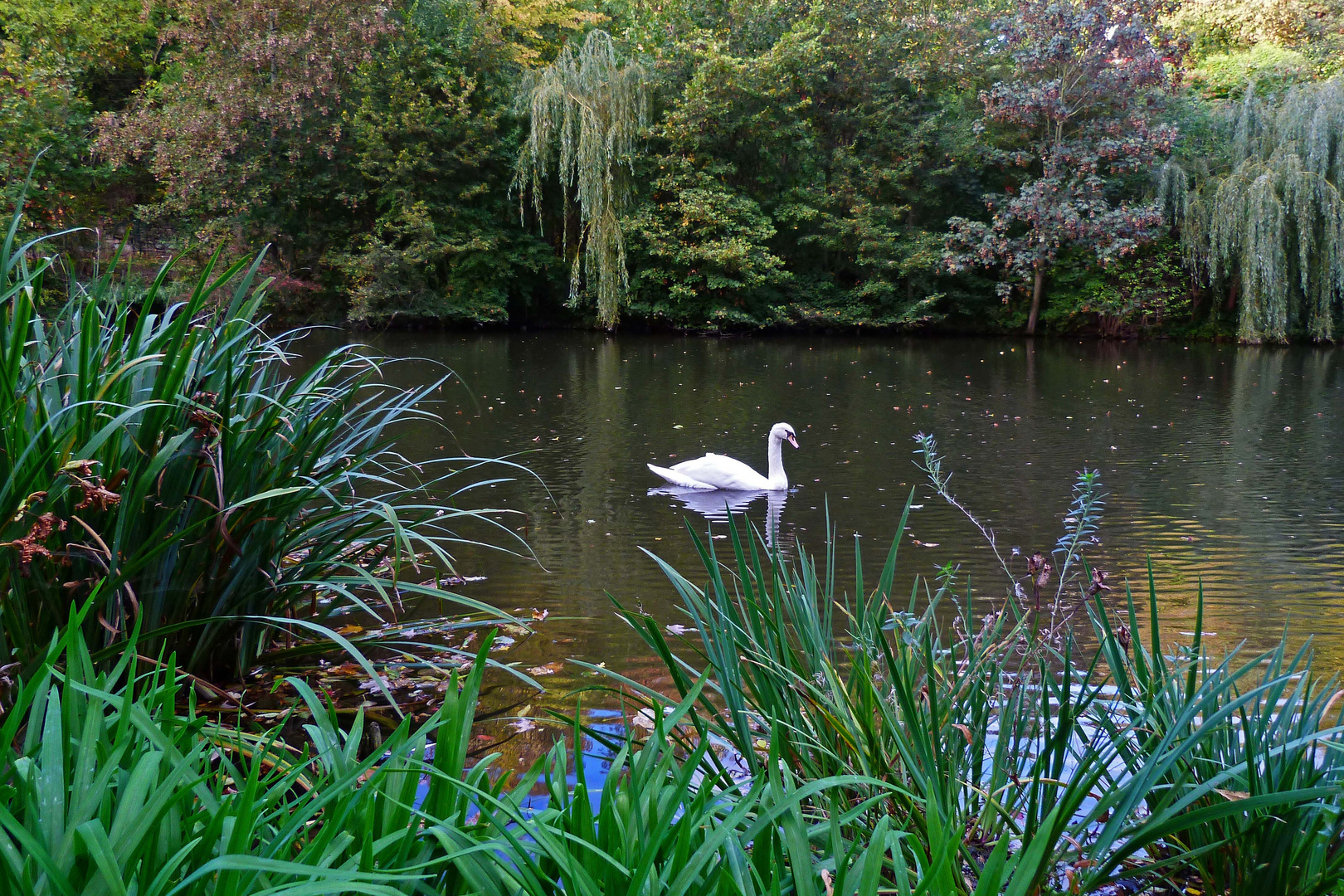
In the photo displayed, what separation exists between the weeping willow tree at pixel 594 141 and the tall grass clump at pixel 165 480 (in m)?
17.3

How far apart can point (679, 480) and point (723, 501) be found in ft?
1.58

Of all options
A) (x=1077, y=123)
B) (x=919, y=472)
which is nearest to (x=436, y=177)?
(x=1077, y=123)

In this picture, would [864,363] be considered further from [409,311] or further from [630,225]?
[409,311]

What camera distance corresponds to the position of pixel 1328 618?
428 cm

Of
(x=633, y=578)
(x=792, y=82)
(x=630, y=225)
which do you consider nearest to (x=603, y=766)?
(x=633, y=578)

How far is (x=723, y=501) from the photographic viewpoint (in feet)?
22.4

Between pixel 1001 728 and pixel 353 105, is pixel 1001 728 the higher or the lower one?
the lower one

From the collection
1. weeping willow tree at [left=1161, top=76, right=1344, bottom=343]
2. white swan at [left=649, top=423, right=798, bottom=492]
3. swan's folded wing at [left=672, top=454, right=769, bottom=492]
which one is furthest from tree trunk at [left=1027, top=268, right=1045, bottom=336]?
swan's folded wing at [left=672, top=454, right=769, bottom=492]

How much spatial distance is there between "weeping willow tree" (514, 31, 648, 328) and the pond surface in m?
4.66

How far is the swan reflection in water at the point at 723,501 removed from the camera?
6273mm

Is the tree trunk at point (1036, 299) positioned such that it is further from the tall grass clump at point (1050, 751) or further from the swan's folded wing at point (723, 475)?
the tall grass clump at point (1050, 751)

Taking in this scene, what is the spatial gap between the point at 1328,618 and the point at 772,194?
2025 cm

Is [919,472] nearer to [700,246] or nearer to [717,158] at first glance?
[700,246]

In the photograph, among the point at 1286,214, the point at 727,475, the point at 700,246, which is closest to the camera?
the point at 727,475
